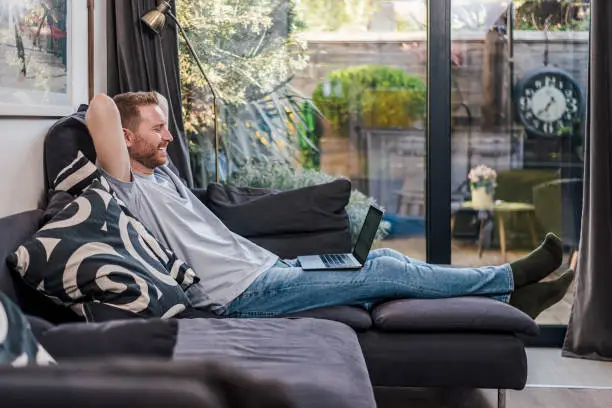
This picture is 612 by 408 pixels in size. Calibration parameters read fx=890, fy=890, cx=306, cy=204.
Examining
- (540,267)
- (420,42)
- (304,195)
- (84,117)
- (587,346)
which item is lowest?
(587,346)

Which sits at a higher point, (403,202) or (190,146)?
(190,146)

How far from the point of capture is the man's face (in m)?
3.26

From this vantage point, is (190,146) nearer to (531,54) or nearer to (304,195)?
(304,195)

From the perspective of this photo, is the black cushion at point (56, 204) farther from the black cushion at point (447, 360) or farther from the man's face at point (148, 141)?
the black cushion at point (447, 360)

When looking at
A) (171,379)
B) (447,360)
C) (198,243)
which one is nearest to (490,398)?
(447,360)

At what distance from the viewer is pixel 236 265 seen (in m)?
3.13

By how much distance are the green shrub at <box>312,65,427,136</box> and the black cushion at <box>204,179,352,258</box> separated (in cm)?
87

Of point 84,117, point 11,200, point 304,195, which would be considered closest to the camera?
point 11,200

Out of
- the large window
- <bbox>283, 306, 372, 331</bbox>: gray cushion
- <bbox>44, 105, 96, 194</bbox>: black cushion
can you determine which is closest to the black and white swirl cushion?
<bbox>44, 105, 96, 194</bbox>: black cushion

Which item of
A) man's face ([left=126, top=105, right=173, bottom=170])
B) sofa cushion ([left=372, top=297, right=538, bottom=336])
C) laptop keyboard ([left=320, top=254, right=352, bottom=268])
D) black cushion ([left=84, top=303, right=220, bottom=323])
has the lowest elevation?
sofa cushion ([left=372, top=297, right=538, bottom=336])

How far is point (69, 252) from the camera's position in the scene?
95.5 inches

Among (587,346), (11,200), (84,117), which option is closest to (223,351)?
(11,200)

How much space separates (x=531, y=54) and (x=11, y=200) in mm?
2655

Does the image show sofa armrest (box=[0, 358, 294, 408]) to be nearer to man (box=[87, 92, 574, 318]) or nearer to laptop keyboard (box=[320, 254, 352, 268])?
man (box=[87, 92, 574, 318])
